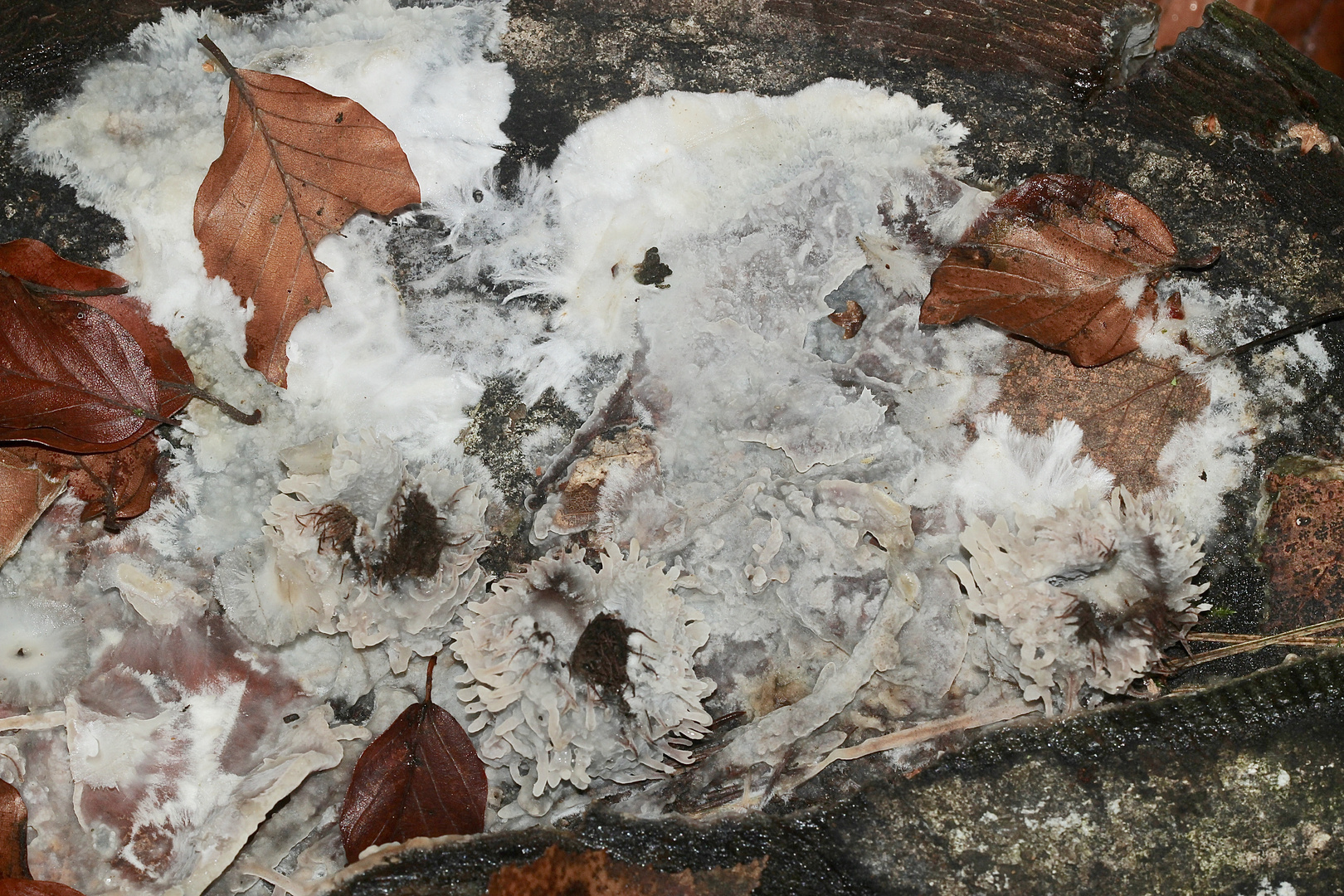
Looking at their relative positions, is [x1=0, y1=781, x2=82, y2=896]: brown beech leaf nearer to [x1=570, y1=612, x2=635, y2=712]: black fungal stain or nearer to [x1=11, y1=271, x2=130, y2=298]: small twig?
[x1=11, y1=271, x2=130, y2=298]: small twig

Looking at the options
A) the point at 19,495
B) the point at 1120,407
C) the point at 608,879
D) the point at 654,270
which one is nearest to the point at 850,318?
the point at 654,270

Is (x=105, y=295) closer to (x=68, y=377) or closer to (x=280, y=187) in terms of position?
(x=68, y=377)

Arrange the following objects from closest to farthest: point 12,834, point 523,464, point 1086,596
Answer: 1. point 1086,596
2. point 12,834
3. point 523,464

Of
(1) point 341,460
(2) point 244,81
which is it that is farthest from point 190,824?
(2) point 244,81

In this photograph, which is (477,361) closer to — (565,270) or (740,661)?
(565,270)

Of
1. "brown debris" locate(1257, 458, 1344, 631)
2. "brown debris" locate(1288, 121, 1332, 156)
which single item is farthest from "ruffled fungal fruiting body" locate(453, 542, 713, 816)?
"brown debris" locate(1288, 121, 1332, 156)

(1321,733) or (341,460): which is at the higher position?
(1321,733)

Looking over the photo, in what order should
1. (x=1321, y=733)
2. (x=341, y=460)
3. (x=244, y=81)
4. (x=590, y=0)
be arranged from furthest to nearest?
1. (x=590, y=0)
2. (x=244, y=81)
3. (x=341, y=460)
4. (x=1321, y=733)
